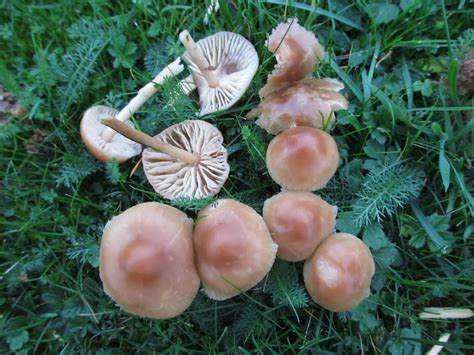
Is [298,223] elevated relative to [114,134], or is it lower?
lower

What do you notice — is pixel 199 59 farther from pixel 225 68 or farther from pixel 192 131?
pixel 192 131

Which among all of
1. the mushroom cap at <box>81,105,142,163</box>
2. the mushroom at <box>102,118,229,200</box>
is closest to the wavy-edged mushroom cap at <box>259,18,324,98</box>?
the mushroom at <box>102,118,229,200</box>

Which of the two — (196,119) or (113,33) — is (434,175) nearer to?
(196,119)

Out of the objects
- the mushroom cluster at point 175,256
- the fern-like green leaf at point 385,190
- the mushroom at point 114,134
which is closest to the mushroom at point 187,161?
the mushroom at point 114,134

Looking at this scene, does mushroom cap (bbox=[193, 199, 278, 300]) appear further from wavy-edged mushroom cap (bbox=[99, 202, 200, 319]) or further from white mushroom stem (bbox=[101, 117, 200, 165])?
white mushroom stem (bbox=[101, 117, 200, 165])

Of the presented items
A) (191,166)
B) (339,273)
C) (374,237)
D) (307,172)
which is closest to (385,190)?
(374,237)

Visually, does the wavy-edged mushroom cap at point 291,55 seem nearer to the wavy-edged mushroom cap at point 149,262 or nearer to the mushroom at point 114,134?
the mushroom at point 114,134

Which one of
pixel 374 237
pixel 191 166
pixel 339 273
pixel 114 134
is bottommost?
pixel 374 237
